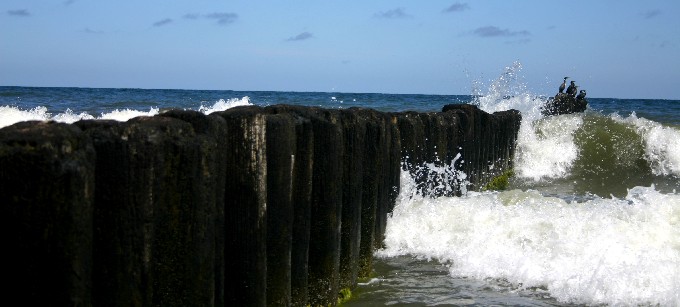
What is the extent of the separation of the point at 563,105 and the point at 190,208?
18.8 meters

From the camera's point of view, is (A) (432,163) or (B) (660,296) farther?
(A) (432,163)

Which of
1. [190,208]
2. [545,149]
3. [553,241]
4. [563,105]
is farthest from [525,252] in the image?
[563,105]

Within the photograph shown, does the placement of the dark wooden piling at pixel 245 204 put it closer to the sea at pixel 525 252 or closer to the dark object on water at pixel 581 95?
the sea at pixel 525 252

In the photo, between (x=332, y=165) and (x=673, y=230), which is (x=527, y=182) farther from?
(x=332, y=165)

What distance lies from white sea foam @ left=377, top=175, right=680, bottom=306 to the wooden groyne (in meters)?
1.32

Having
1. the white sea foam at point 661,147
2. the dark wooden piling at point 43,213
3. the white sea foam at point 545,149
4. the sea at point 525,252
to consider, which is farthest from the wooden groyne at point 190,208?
the white sea foam at point 661,147

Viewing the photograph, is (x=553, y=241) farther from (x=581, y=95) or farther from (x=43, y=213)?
(x=581, y=95)

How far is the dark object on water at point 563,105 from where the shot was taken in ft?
A: 67.1

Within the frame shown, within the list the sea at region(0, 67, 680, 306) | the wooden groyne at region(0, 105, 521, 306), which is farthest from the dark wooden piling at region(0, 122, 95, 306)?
the sea at region(0, 67, 680, 306)

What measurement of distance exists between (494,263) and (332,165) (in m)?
2.51

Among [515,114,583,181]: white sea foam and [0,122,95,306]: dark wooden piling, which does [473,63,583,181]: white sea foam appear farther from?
[0,122,95,306]: dark wooden piling

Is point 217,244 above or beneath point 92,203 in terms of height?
beneath

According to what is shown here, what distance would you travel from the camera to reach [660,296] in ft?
19.9

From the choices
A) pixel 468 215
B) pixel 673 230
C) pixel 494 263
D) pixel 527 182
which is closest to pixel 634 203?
pixel 673 230
